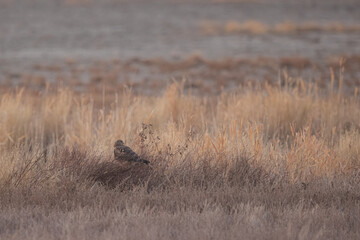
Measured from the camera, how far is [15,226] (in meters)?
4.10

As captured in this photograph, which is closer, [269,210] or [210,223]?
[210,223]

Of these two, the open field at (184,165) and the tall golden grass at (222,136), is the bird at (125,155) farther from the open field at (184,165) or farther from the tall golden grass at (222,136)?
the tall golden grass at (222,136)

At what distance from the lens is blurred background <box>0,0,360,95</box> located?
1712cm

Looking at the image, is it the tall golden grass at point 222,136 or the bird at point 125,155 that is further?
the tall golden grass at point 222,136

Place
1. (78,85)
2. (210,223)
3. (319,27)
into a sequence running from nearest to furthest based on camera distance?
(210,223) → (78,85) → (319,27)

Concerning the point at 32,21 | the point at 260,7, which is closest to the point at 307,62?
the point at 32,21

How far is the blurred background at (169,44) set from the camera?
17.1 meters

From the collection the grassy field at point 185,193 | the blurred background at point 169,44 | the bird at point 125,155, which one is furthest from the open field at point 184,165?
the blurred background at point 169,44

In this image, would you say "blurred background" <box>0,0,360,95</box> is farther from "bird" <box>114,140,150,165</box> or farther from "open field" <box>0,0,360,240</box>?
"bird" <box>114,140,150,165</box>

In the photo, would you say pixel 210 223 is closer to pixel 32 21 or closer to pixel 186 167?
pixel 186 167

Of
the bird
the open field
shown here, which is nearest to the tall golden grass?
the open field

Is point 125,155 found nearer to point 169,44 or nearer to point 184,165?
point 184,165

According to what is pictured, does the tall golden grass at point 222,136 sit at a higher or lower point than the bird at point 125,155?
lower

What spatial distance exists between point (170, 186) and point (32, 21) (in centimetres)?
3370
